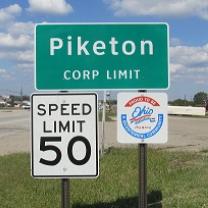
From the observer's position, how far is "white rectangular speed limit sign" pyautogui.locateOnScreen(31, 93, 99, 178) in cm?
469

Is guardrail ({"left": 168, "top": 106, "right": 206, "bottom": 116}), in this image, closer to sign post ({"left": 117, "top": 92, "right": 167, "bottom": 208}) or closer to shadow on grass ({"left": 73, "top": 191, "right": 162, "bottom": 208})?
shadow on grass ({"left": 73, "top": 191, "right": 162, "bottom": 208})

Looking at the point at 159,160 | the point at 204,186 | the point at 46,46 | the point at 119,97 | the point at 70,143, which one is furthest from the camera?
the point at 159,160

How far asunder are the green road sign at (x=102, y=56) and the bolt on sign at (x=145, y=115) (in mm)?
106

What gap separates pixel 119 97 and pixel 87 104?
30.9 inches

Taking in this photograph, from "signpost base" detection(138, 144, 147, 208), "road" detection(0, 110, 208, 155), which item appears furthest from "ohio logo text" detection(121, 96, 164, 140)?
"road" detection(0, 110, 208, 155)

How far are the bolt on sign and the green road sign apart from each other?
106 mm

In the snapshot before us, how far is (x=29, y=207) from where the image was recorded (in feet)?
29.9

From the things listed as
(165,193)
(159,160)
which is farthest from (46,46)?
(159,160)

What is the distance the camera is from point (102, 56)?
527cm

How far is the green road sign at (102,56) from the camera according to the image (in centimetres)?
510

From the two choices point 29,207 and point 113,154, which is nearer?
point 29,207

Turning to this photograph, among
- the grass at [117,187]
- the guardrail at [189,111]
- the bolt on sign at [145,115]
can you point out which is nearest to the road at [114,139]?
the grass at [117,187]

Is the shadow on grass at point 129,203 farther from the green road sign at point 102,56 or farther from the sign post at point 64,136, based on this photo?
the sign post at point 64,136

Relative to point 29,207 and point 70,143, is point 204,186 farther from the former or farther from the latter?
point 70,143
